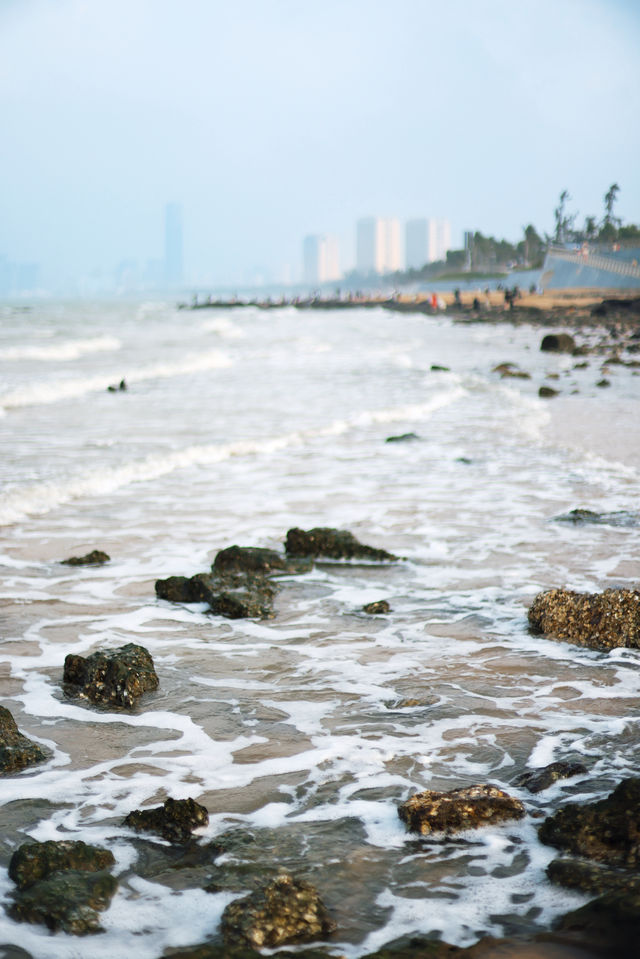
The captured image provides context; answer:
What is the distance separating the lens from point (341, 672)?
16.7 feet

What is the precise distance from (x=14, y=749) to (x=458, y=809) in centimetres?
191

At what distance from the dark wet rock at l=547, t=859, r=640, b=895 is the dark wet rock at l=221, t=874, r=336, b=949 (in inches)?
30.7

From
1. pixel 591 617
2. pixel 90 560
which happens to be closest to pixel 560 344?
pixel 90 560

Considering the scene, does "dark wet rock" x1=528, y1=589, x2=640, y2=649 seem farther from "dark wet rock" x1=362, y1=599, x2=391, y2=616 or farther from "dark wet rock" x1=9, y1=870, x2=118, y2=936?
"dark wet rock" x1=9, y1=870, x2=118, y2=936

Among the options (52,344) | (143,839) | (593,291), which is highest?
(593,291)

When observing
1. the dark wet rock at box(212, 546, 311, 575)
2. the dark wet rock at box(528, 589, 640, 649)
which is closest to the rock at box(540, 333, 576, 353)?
the dark wet rock at box(212, 546, 311, 575)

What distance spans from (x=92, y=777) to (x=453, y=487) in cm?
687

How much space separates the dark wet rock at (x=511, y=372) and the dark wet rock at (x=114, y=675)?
62.4 feet

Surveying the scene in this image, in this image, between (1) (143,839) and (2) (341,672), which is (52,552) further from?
(1) (143,839)

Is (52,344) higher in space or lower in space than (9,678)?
higher

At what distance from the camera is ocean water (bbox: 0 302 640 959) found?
10.4 ft

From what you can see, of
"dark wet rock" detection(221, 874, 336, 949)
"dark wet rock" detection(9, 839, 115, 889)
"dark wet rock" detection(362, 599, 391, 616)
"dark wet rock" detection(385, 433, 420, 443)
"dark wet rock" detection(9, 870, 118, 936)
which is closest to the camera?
"dark wet rock" detection(221, 874, 336, 949)

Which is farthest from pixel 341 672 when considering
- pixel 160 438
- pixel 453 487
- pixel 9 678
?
pixel 160 438

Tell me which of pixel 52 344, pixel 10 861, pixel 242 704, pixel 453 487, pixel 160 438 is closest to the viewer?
pixel 10 861
